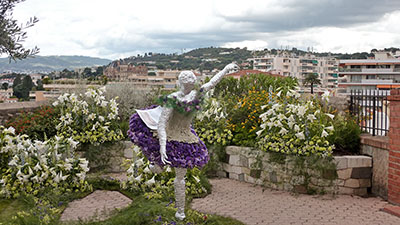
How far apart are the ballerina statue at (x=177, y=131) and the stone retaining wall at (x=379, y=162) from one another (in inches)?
134

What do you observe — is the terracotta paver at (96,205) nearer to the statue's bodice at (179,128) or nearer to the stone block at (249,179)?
the statue's bodice at (179,128)

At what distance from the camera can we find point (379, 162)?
678 cm

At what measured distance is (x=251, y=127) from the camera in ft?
27.3

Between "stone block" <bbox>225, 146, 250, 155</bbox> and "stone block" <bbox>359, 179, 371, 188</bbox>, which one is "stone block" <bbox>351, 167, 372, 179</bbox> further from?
"stone block" <bbox>225, 146, 250, 155</bbox>

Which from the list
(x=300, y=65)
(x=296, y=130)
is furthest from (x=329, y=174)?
(x=300, y=65)

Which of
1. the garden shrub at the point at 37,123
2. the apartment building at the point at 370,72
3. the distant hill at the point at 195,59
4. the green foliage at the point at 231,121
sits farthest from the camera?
the apartment building at the point at 370,72

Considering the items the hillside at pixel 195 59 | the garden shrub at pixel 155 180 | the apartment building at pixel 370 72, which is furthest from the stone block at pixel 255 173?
the apartment building at pixel 370 72

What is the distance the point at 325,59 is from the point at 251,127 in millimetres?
114348

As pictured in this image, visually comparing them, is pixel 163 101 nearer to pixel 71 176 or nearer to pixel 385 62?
pixel 71 176

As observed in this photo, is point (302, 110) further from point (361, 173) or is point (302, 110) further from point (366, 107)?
point (366, 107)

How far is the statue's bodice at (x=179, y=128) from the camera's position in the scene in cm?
482

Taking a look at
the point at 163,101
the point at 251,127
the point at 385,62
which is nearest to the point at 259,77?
the point at 251,127

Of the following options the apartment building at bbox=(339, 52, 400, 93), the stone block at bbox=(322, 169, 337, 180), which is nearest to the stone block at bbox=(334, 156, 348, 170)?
the stone block at bbox=(322, 169, 337, 180)

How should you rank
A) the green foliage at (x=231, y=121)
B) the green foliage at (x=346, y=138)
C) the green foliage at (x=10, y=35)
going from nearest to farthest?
the green foliage at (x=10, y=35)
the green foliage at (x=346, y=138)
the green foliage at (x=231, y=121)
